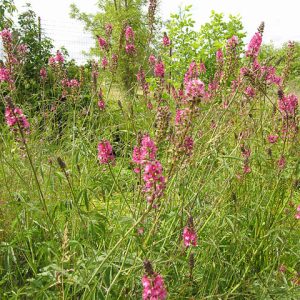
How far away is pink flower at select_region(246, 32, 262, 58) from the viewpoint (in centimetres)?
253

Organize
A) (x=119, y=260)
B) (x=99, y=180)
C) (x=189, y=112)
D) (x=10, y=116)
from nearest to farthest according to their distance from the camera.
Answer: (x=189, y=112) < (x=10, y=116) < (x=119, y=260) < (x=99, y=180)

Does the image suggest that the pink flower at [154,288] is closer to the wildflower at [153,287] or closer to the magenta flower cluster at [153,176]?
the wildflower at [153,287]

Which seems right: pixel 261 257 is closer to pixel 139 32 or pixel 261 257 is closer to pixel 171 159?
pixel 171 159

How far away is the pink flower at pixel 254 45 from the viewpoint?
2.53 meters

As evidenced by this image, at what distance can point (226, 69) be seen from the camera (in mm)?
2551

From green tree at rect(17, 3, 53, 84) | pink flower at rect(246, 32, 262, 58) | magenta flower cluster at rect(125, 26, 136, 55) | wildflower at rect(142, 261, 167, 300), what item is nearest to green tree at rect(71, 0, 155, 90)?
green tree at rect(17, 3, 53, 84)

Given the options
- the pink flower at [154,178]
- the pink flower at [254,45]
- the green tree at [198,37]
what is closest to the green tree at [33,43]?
the green tree at [198,37]

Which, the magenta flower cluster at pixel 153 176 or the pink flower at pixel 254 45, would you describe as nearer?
the magenta flower cluster at pixel 153 176

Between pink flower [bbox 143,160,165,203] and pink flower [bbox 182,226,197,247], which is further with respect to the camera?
pink flower [bbox 182,226,197,247]

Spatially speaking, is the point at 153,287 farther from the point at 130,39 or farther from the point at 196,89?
the point at 130,39

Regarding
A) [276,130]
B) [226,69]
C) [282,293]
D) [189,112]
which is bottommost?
[282,293]

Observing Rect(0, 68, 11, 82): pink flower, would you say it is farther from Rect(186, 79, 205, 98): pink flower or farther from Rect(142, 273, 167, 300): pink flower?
Rect(142, 273, 167, 300): pink flower

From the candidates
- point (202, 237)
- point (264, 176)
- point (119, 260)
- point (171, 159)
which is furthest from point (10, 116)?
point (264, 176)

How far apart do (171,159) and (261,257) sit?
145 centimetres
